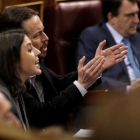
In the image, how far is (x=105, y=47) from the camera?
2174mm

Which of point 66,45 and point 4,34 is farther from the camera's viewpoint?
point 66,45

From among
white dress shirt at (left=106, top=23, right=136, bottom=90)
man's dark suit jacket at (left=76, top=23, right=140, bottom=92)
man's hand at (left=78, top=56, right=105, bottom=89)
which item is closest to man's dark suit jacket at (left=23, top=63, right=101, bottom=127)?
man's hand at (left=78, top=56, right=105, bottom=89)

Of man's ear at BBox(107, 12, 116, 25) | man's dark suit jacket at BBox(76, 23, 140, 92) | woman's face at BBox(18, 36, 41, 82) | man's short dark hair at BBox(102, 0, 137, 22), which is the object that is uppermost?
woman's face at BBox(18, 36, 41, 82)

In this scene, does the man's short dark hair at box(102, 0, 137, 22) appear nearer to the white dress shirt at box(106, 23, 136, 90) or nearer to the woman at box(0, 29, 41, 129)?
the white dress shirt at box(106, 23, 136, 90)

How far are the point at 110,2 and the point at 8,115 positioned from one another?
2268 mm

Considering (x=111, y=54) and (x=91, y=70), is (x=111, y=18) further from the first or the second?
(x=91, y=70)

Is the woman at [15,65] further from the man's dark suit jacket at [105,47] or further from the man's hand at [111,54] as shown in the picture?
the man's dark suit jacket at [105,47]

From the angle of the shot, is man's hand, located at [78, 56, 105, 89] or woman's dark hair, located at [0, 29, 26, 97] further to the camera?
man's hand, located at [78, 56, 105, 89]

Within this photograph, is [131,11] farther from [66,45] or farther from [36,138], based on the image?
[36,138]

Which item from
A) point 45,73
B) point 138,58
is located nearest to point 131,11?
point 138,58

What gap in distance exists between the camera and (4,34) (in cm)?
121

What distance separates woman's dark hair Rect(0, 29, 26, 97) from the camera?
1.16 m

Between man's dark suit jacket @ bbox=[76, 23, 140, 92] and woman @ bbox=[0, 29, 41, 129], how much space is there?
88 centimetres

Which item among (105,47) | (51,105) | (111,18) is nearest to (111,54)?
(51,105)
